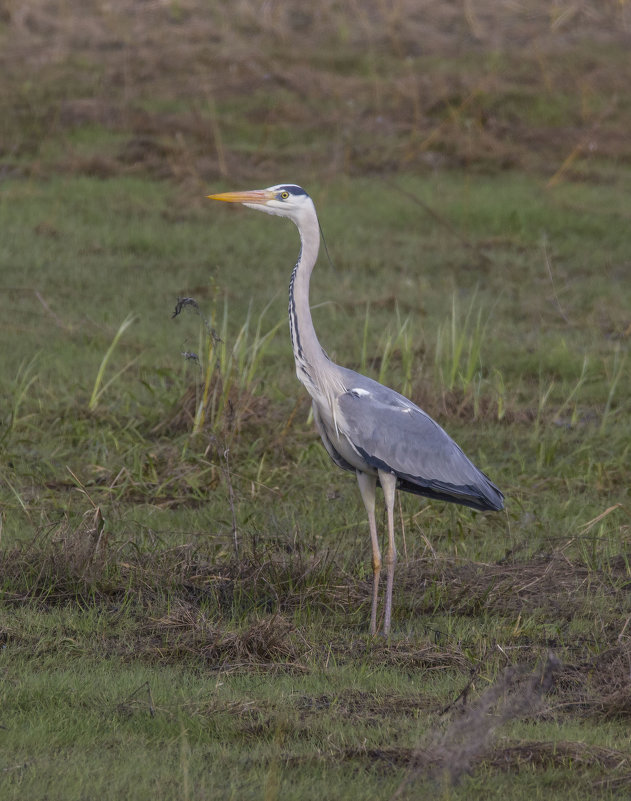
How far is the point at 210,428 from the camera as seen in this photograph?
257 inches

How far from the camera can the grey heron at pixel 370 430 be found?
193 inches

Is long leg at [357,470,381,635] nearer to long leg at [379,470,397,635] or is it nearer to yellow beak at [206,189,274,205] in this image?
long leg at [379,470,397,635]

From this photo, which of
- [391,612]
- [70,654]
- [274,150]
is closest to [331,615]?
[391,612]

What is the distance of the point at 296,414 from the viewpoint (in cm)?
707

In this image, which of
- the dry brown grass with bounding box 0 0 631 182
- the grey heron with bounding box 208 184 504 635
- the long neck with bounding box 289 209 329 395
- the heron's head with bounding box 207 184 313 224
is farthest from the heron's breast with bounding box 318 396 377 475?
the dry brown grass with bounding box 0 0 631 182

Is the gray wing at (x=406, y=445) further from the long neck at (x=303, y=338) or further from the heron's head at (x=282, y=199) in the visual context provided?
the heron's head at (x=282, y=199)

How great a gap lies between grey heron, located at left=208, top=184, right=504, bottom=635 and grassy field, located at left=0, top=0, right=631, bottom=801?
35 cm

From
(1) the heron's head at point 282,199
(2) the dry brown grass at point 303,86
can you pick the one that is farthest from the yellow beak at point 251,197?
(2) the dry brown grass at point 303,86

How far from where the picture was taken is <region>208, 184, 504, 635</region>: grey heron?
489 centimetres

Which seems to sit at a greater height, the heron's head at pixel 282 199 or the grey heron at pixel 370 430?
the heron's head at pixel 282 199

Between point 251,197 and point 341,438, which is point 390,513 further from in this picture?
point 251,197

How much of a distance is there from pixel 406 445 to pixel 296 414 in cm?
219

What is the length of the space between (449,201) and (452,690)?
8051mm

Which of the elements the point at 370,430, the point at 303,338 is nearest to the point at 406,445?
the point at 370,430
